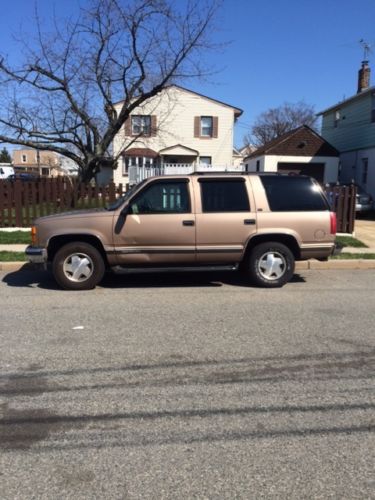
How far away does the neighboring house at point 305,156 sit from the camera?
2730cm

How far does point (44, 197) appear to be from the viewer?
14016mm

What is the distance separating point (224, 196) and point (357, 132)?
67.5ft

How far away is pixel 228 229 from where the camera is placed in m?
7.54

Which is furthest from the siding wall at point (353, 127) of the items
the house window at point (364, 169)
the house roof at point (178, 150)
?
the house roof at point (178, 150)

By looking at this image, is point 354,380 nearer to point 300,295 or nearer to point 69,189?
point 300,295

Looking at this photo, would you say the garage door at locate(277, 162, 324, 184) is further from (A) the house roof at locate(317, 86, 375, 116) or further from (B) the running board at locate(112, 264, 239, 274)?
(B) the running board at locate(112, 264, 239, 274)

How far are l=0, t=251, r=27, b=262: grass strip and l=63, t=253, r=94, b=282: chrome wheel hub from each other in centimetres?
251

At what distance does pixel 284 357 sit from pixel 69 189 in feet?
35.3

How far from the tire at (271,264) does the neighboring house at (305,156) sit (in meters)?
20.6

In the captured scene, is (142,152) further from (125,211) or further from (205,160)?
(125,211)

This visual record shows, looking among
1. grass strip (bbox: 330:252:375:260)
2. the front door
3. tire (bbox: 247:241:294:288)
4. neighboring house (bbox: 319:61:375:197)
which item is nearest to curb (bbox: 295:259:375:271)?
grass strip (bbox: 330:252:375:260)

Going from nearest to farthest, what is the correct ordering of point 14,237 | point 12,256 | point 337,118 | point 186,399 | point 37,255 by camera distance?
point 186,399, point 37,255, point 12,256, point 14,237, point 337,118

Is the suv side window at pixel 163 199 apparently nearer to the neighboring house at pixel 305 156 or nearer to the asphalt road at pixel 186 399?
the asphalt road at pixel 186 399

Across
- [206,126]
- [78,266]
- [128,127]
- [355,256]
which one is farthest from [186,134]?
[78,266]
